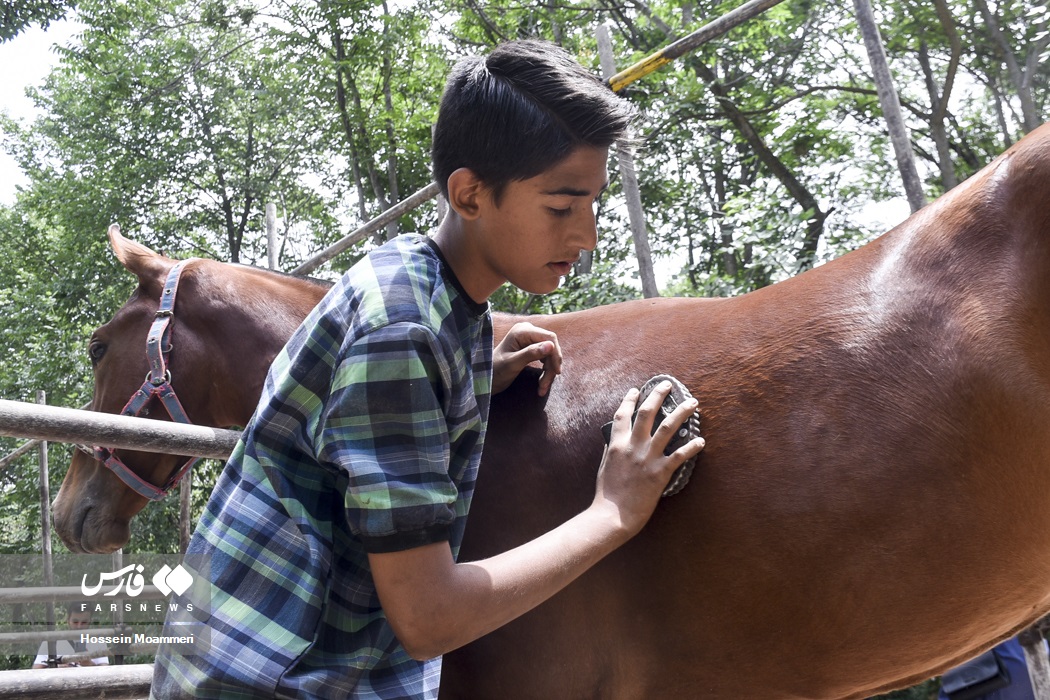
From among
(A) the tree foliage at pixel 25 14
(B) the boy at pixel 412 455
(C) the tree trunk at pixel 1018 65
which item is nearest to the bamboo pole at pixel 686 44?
(B) the boy at pixel 412 455

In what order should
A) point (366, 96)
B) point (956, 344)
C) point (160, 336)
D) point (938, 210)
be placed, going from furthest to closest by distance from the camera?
point (366, 96), point (160, 336), point (938, 210), point (956, 344)

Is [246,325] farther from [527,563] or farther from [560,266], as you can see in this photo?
[527,563]

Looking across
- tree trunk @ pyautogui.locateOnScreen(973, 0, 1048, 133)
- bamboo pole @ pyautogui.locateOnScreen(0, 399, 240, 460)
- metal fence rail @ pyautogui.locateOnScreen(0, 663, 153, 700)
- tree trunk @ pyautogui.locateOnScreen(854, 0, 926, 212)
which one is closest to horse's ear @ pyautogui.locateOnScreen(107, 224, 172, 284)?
bamboo pole @ pyautogui.locateOnScreen(0, 399, 240, 460)

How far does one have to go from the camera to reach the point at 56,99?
19.5 metres

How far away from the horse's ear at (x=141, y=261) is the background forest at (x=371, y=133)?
5.33m

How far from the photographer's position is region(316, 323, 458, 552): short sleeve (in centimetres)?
118

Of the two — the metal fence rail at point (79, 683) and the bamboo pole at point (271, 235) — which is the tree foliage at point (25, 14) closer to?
the bamboo pole at point (271, 235)

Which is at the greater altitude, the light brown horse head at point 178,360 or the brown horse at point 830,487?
the light brown horse head at point 178,360

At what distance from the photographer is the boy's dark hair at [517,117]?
4.64 feet

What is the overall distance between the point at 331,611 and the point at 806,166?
442 inches

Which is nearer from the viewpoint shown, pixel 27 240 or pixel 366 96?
pixel 366 96

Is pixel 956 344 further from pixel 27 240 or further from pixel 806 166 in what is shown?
pixel 27 240

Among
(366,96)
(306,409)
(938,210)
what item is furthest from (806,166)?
(306,409)

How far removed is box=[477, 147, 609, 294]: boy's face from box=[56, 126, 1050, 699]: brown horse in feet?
1.71
